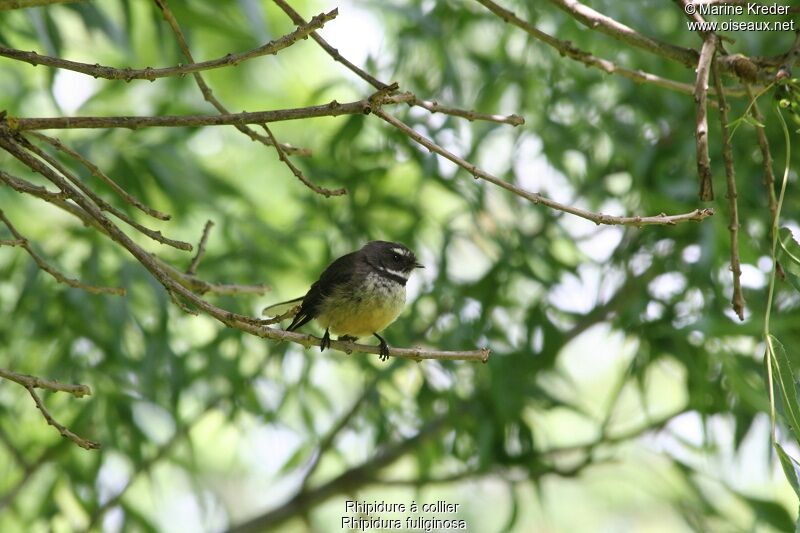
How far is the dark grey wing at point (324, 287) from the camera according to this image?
4004 mm

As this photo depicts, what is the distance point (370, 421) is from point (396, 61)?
1.95 metres

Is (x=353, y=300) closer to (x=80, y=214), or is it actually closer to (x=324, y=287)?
(x=324, y=287)

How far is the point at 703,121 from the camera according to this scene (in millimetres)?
2303

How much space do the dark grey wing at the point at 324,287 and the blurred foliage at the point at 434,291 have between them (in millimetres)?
720

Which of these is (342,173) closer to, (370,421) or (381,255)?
(381,255)

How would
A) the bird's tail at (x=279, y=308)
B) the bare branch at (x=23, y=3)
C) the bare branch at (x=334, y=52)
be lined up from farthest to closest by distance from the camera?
the bird's tail at (x=279, y=308)
the bare branch at (x=334, y=52)
the bare branch at (x=23, y=3)

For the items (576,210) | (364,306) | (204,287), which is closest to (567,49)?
(576,210)

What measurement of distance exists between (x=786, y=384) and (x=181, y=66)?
1584 millimetres

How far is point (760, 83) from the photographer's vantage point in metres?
2.63

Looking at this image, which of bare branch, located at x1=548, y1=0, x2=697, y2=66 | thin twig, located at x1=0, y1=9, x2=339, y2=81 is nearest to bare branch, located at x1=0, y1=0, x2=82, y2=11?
thin twig, located at x1=0, y1=9, x2=339, y2=81

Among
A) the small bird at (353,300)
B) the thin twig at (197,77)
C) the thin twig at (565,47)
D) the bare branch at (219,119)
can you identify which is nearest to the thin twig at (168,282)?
the bare branch at (219,119)

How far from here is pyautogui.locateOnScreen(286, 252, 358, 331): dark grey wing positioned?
4004mm

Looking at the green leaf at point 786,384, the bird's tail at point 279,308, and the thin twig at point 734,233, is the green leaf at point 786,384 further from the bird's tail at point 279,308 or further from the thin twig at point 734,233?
the bird's tail at point 279,308

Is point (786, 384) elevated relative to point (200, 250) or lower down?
lower down
